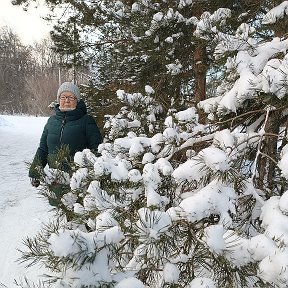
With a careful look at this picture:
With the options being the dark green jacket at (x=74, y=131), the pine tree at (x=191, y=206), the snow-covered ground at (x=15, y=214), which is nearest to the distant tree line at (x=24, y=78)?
the snow-covered ground at (x=15, y=214)

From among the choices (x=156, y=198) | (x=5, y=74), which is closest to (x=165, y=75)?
(x=156, y=198)

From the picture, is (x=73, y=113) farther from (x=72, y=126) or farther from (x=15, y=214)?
(x=15, y=214)

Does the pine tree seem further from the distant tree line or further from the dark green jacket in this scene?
the distant tree line

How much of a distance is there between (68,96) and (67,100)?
4cm

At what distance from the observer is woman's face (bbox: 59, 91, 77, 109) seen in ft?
10.8

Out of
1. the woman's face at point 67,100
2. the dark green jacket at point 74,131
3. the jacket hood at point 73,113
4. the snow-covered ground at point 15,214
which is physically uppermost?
the woman's face at point 67,100

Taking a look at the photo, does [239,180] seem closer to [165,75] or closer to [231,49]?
[231,49]

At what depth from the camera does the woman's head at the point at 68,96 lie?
3262 millimetres

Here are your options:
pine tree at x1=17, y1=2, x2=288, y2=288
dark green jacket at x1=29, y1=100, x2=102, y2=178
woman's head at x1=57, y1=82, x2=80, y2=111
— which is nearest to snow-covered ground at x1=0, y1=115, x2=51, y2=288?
dark green jacket at x1=29, y1=100, x2=102, y2=178

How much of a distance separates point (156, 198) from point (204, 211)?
185 mm

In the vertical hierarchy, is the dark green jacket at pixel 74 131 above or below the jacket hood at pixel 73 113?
below

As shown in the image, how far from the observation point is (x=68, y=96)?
3.28 metres

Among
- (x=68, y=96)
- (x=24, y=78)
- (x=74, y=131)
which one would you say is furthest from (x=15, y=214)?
(x=24, y=78)

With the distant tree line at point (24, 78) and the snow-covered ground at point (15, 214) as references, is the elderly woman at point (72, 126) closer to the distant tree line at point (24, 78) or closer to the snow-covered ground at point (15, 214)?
the snow-covered ground at point (15, 214)
